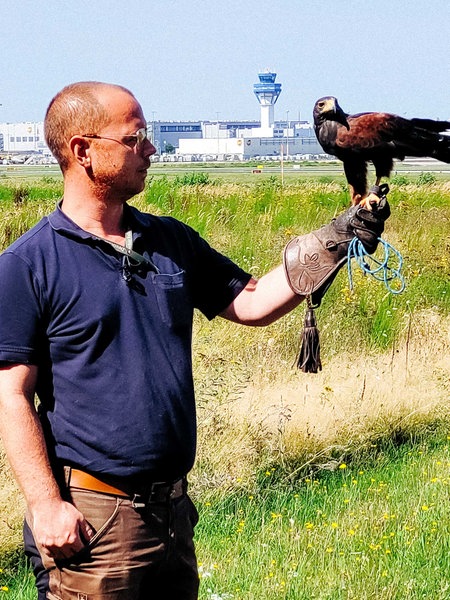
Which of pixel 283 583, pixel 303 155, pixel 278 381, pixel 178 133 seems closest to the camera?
pixel 283 583

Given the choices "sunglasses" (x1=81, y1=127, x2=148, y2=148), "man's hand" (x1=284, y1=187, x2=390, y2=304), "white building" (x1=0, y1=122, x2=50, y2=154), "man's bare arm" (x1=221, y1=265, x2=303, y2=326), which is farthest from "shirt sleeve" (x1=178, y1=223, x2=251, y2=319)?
"white building" (x1=0, y1=122, x2=50, y2=154)

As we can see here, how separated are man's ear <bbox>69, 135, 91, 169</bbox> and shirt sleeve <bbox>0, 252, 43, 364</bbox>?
35 centimetres

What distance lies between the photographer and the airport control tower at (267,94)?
173m

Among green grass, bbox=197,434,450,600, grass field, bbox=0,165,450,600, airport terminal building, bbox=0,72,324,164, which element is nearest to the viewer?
green grass, bbox=197,434,450,600

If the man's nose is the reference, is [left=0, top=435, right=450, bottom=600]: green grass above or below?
below

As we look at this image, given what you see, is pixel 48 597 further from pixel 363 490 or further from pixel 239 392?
pixel 239 392

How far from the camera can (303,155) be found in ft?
359

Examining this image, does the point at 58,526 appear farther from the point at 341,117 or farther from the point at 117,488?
the point at 341,117

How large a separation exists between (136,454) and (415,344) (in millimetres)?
5546

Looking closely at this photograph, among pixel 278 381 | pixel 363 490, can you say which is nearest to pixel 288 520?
pixel 363 490

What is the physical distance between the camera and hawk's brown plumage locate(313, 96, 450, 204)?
9.84 feet

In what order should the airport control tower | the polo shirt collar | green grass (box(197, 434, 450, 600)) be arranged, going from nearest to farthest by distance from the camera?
the polo shirt collar
green grass (box(197, 434, 450, 600))
the airport control tower

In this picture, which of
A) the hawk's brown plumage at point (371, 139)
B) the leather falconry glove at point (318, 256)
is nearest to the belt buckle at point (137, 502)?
the leather falconry glove at point (318, 256)

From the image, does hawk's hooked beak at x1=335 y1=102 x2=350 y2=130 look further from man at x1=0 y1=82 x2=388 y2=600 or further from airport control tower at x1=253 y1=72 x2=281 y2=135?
airport control tower at x1=253 y1=72 x2=281 y2=135
